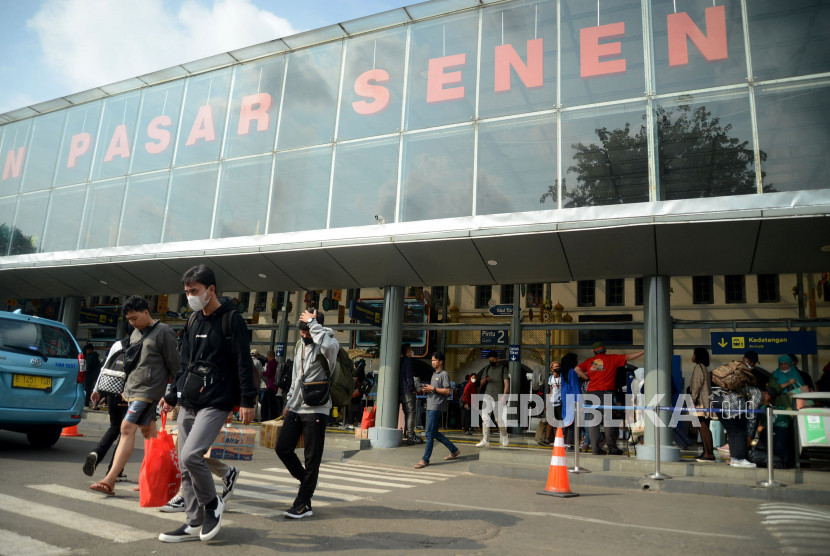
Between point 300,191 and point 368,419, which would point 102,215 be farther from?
point 368,419

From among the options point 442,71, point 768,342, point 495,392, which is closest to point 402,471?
point 495,392

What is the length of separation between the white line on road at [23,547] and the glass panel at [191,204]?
12796mm

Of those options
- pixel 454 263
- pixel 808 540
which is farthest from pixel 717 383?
pixel 454 263

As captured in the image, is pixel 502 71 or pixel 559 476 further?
pixel 502 71

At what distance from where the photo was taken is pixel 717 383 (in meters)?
Result: 10.2

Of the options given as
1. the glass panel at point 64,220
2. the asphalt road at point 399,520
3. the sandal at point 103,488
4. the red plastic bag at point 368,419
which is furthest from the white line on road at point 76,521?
the glass panel at point 64,220

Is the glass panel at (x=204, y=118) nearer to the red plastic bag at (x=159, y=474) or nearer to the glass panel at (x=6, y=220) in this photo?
the glass panel at (x=6, y=220)

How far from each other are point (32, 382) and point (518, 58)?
36.5 ft

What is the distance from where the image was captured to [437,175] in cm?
1409

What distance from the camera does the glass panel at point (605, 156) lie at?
39.8ft

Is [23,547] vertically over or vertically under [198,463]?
under

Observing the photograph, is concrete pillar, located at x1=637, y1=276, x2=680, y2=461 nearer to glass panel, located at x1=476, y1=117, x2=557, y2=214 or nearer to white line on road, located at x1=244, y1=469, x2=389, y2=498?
glass panel, located at x1=476, y1=117, x2=557, y2=214

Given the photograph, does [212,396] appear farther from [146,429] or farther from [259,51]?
[259,51]

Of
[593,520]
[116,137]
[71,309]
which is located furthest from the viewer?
[71,309]
